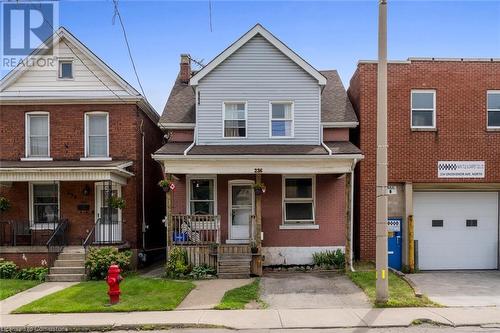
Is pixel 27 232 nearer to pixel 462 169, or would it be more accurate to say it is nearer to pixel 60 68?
pixel 60 68

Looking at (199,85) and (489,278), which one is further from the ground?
(199,85)

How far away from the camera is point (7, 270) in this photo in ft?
44.0

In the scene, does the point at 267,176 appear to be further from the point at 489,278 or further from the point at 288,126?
the point at 489,278

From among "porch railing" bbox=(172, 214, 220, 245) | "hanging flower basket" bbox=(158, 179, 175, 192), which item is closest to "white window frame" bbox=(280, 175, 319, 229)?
"porch railing" bbox=(172, 214, 220, 245)

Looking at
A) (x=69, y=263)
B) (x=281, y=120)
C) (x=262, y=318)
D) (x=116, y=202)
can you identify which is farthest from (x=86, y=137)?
(x=262, y=318)

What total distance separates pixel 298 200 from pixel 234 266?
3.60 m

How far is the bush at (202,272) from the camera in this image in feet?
41.5

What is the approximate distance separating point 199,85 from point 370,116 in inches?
253

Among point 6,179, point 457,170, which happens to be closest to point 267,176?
point 457,170

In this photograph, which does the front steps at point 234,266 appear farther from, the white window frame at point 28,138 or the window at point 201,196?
the white window frame at point 28,138

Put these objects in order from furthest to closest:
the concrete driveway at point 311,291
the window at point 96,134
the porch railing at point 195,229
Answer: the window at point 96,134
the porch railing at point 195,229
the concrete driveway at point 311,291

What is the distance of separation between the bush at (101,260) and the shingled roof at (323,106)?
4961 millimetres

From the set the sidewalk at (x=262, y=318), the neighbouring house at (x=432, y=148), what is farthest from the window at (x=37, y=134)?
the neighbouring house at (x=432, y=148)

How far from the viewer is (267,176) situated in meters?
14.9
